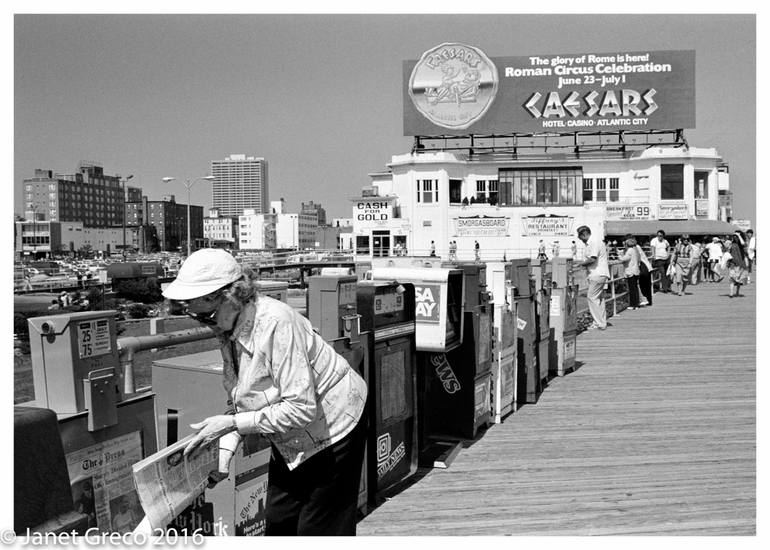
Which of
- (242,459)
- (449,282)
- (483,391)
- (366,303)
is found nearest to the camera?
(242,459)

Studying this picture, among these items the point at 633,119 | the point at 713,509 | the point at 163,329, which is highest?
the point at 633,119

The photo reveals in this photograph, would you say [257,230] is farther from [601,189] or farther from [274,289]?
[274,289]

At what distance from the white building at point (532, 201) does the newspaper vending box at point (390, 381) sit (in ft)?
178

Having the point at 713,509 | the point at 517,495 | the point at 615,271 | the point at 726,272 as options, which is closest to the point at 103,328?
the point at 517,495

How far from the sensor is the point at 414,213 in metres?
63.5

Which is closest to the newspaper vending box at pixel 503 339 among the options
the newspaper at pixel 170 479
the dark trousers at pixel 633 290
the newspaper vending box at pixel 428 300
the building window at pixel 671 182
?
the newspaper vending box at pixel 428 300

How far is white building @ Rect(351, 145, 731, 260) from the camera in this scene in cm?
5972

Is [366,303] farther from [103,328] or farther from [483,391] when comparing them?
[483,391]

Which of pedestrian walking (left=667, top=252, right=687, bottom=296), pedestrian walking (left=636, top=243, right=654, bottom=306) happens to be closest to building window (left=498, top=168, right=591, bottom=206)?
pedestrian walking (left=667, top=252, right=687, bottom=296)

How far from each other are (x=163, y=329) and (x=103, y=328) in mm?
792

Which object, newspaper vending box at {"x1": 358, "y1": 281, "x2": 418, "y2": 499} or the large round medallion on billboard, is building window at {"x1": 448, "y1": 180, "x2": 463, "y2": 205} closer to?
the large round medallion on billboard

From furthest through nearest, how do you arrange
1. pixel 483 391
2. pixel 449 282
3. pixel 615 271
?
pixel 615 271 < pixel 483 391 < pixel 449 282

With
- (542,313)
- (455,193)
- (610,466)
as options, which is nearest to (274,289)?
(610,466)

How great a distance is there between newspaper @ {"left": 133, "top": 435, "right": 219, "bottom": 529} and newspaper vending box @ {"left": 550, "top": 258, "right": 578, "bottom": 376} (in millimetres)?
6801
